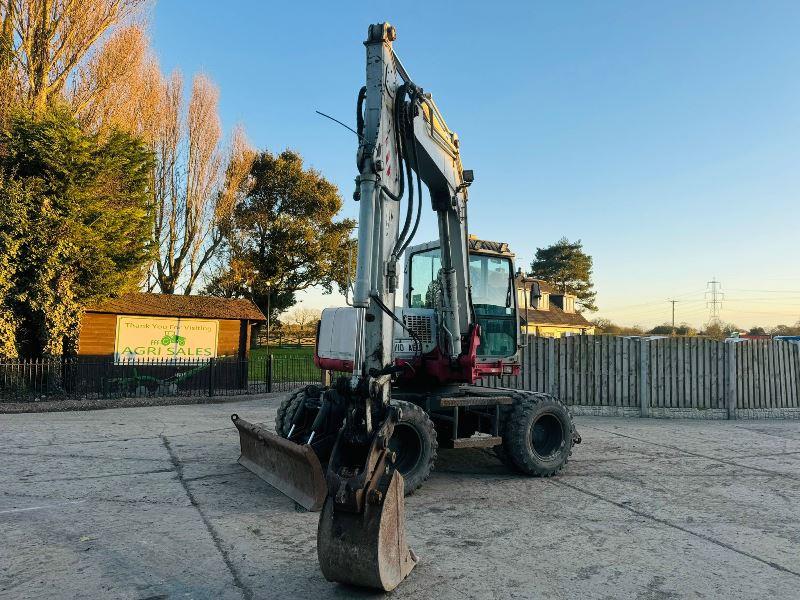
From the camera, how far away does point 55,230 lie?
49.5ft

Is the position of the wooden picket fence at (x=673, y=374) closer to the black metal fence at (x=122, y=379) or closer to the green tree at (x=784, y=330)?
the black metal fence at (x=122, y=379)

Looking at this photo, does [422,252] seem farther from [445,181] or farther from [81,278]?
[81,278]

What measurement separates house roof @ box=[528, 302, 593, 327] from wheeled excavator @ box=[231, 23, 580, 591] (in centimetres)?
3055

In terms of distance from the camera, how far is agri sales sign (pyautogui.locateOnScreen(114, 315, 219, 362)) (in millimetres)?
17156

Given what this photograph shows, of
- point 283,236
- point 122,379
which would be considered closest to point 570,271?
point 283,236

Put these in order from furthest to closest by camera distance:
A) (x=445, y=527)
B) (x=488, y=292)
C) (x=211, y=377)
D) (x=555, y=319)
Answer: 1. (x=555, y=319)
2. (x=211, y=377)
3. (x=488, y=292)
4. (x=445, y=527)

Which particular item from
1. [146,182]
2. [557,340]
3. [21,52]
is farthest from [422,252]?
[21,52]

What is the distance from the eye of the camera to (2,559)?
165 inches

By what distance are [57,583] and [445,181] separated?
5.56m

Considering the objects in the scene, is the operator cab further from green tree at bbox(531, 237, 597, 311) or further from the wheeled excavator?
green tree at bbox(531, 237, 597, 311)

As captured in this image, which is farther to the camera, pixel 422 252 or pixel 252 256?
pixel 252 256

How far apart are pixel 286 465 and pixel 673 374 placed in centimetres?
1107

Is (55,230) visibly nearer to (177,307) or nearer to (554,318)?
(177,307)

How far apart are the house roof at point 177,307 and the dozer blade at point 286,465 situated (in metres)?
11.9
